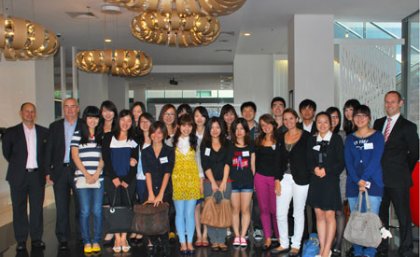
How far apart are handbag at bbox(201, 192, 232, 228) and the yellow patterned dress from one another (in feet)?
0.54

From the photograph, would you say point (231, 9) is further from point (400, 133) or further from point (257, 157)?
point (400, 133)

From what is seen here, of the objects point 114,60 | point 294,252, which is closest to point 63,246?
point 294,252

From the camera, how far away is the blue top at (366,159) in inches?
157

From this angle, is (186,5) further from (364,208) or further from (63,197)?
(364,208)

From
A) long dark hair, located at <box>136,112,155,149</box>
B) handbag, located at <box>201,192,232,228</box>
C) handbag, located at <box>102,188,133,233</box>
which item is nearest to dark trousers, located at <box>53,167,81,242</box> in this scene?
handbag, located at <box>102,188,133,233</box>

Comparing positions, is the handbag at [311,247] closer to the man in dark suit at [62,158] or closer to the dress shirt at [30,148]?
the man in dark suit at [62,158]

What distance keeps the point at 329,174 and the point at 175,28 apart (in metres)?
2.39

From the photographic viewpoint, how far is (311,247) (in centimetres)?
433

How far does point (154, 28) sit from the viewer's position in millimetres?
4871

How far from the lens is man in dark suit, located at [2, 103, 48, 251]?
471 centimetres

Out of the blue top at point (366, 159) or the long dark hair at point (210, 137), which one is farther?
the long dark hair at point (210, 137)

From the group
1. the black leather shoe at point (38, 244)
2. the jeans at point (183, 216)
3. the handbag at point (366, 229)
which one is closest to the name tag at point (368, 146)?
the handbag at point (366, 229)

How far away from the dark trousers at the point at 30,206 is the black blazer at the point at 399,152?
3.83m

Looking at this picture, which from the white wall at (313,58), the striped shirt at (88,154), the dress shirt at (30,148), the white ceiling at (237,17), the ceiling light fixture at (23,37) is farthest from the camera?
the white wall at (313,58)
